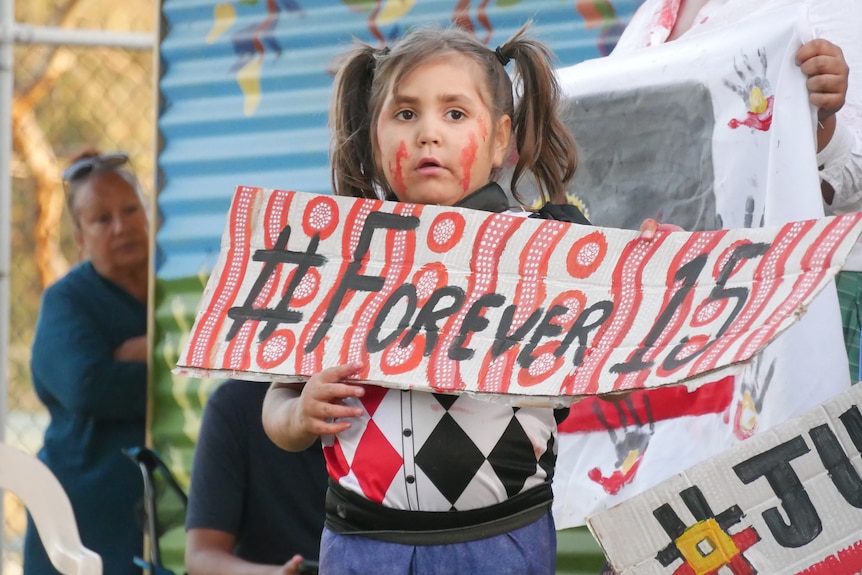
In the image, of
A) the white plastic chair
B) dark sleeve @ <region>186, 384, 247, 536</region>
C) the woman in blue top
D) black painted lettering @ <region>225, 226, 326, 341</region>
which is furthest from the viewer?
the woman in blue top

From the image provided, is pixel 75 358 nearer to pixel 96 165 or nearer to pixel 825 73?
pixel 96 165

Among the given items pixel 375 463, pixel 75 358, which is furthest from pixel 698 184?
pixel 75 358

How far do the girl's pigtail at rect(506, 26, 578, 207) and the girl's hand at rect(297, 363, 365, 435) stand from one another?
23.1 inches

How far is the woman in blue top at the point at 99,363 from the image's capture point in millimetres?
3742

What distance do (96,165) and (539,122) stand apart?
2.20 meters

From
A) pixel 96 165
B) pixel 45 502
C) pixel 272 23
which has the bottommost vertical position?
pixel 45 502

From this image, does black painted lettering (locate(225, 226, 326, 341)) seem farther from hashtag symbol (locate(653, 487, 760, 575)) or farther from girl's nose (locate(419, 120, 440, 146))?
hashtag symbol (locate(653, 487, 760, 575))

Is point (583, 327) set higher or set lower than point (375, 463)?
higher

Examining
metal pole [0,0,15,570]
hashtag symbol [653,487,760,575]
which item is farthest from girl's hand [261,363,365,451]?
metal pole [0,0,15,570]

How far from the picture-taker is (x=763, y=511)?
5.27 ft

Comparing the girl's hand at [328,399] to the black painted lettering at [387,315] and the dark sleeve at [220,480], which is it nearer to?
the black painted lettering at [387,315]

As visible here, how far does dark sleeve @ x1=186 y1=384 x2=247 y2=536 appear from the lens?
2.74 metres

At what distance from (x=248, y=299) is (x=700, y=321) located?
0.67 meters

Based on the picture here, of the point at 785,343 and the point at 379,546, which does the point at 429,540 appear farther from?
the point at 785,343
